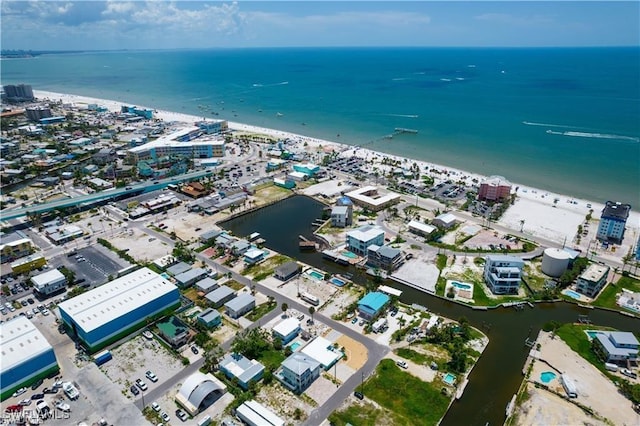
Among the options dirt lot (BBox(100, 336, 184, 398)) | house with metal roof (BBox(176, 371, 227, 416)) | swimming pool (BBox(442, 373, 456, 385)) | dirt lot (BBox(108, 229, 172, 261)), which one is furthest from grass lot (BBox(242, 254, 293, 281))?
swimming pool (BBox(442, 373, 456, 385))

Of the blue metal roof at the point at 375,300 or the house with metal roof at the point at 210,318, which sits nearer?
the house with metal roof at the point at 210,318

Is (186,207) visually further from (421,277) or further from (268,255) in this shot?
(421,277)

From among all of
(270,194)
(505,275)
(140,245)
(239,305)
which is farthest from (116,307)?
(505,275)

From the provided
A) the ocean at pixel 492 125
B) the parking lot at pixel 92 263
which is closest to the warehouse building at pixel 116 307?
the parking lot at pixel 92 263

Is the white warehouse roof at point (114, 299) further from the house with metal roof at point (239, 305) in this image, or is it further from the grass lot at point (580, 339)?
the grass lot at point (580, 339)

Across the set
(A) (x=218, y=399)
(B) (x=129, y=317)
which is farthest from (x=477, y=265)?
(B) (x=129, y=317)

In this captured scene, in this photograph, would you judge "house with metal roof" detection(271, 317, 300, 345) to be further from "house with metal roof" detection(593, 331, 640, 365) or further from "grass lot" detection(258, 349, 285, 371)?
"house with metal roof" detection(593, 331, 640, 365)
